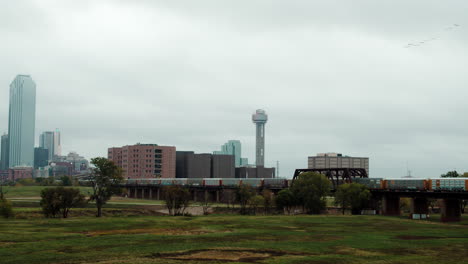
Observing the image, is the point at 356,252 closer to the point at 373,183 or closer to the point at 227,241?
the point at 227,241

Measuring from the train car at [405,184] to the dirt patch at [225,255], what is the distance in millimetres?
80865

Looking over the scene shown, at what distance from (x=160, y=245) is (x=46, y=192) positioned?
53.5 metres

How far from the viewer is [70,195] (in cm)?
10181

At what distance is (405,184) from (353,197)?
643 inches

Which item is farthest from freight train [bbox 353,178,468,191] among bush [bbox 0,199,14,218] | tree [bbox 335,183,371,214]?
bush [bbox 0,199,14,218]

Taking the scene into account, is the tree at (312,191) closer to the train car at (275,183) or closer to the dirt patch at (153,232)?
the train car at (275,183)

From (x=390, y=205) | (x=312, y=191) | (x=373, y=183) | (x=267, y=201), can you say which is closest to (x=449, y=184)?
(x=390, y=205)

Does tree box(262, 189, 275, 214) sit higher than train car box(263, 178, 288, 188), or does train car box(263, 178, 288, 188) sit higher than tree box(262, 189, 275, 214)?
train car box(263, 178, 288, 188)

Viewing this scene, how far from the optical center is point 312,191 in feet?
395

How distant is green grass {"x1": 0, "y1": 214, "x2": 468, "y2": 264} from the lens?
48562 millimetres

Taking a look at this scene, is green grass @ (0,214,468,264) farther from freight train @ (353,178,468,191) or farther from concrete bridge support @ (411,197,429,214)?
concrete bridge support @ (411,197,429,214)

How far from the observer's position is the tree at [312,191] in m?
119

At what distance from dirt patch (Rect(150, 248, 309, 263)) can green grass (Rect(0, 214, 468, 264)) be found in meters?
0.11

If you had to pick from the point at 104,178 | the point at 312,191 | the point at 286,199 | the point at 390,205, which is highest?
the point at 104,178
